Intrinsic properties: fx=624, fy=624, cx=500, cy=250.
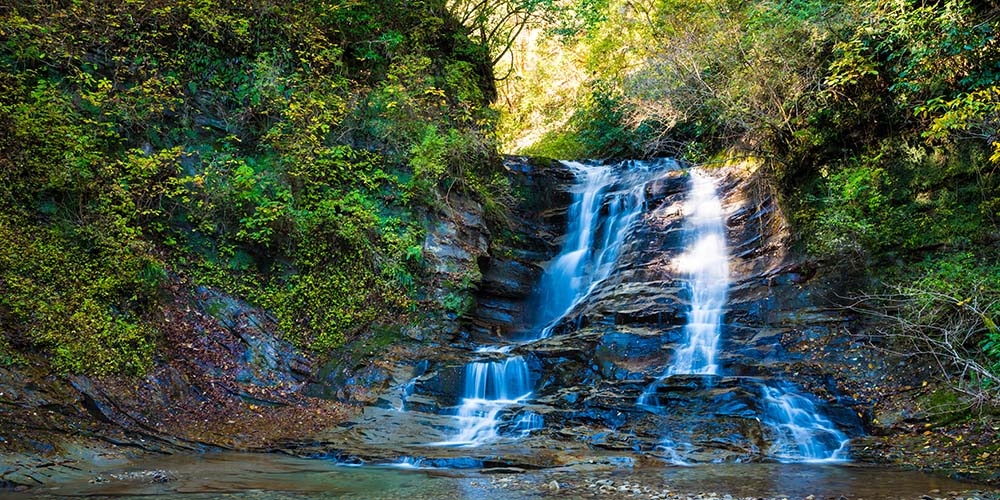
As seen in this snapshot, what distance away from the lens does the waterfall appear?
12.3 m

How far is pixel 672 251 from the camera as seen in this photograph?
1545 cm

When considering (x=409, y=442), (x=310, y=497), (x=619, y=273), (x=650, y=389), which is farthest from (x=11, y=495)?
(x=619, y=273)

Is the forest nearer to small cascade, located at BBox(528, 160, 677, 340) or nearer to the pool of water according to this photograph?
small cascade, located at BBox(528, 160, 677, 340)

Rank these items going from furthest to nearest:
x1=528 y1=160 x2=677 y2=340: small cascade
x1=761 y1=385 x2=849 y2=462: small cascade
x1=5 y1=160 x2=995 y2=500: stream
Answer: x1=528 y1=160 x2=677 y2=340: small cascade
x1=761 y1=385 x2=849 y2=462: small cascade
x1=5 y1=160 x2=995 y2=500: stream

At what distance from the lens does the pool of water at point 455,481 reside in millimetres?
6262

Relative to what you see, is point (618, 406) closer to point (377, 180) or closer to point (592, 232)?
point (592, 232)

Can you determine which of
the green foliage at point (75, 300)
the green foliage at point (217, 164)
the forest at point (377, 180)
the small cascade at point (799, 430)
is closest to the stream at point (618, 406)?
the small cascade at point (799, 430)

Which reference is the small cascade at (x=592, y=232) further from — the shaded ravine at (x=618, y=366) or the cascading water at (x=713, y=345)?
the cascading water at (x=713, y=345)

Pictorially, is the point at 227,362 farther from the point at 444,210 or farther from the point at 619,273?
the point at 619,273

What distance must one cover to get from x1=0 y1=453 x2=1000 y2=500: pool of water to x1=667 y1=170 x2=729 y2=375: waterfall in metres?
3.80

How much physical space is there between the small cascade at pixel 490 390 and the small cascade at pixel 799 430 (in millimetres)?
4155

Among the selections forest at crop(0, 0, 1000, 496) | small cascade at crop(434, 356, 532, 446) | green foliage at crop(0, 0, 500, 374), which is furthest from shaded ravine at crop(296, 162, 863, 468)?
green foliage at crop(0, 0, 500, 374)

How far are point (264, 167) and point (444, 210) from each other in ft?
13.9

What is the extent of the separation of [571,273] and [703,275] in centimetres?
338
